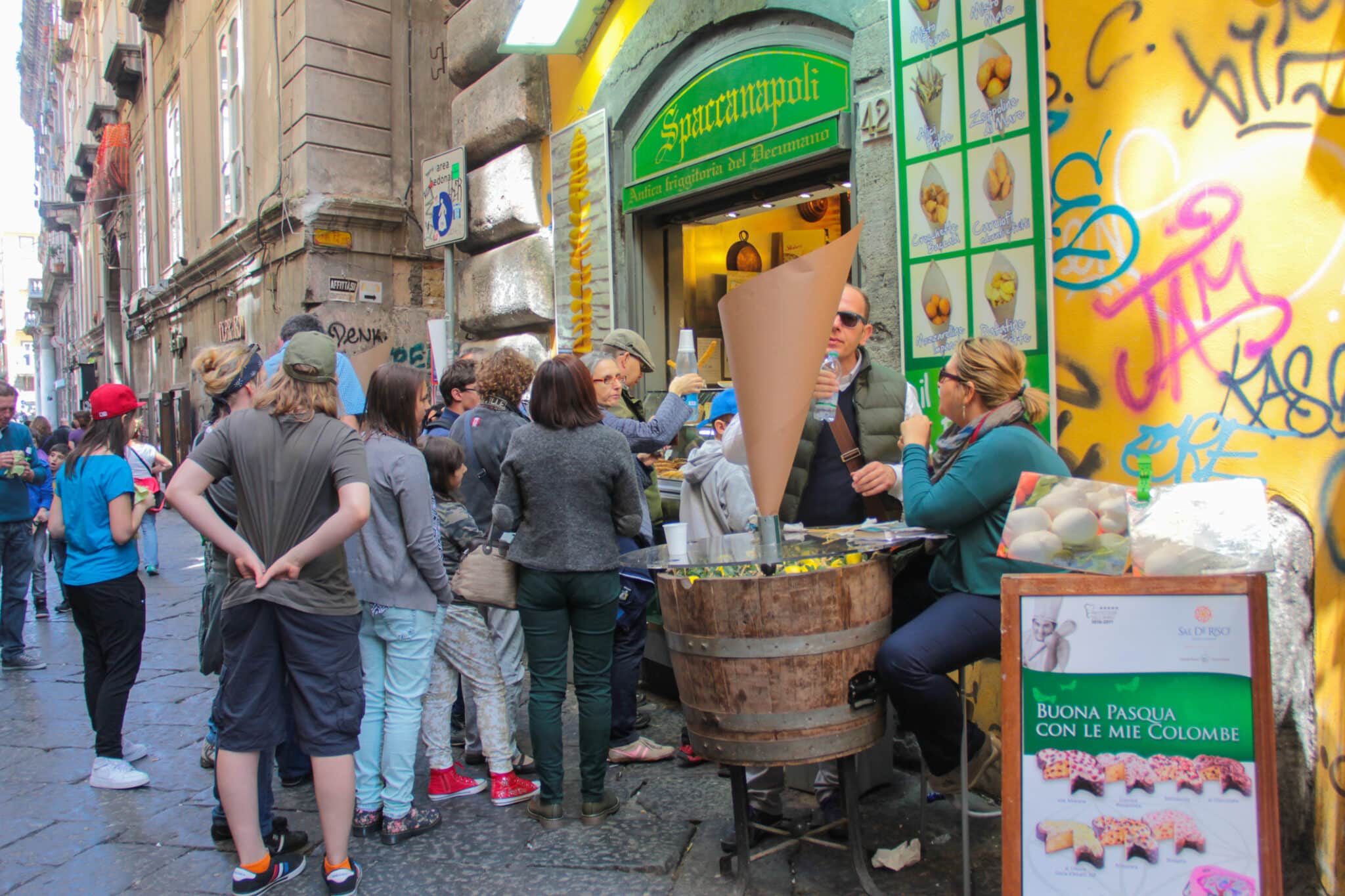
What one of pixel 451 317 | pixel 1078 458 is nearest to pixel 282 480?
pixel 1078 458

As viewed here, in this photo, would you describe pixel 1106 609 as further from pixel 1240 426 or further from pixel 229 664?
pixel 229 664

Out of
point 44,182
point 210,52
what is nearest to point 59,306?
point 44,182

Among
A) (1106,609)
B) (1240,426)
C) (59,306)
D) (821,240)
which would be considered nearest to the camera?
(1106,609)

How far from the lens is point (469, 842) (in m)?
3.33

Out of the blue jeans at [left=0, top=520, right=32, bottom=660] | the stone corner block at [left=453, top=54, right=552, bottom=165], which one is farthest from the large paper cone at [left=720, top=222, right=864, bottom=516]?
the blue jeans at [left=0, top=520, right=32, bottom=660]

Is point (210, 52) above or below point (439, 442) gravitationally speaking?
above

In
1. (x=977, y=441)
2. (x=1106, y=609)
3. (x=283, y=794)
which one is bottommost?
(x=283, y=794)

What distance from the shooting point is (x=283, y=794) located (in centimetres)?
382

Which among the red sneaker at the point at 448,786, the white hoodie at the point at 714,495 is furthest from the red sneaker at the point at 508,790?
the white hoodie at the point at 714,495

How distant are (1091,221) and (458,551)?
8.48 ft

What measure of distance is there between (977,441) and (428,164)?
6.30m

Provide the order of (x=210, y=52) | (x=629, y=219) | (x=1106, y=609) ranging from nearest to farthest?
(x=1106, y=609), (x=629, y=219), (x=210, y=52)

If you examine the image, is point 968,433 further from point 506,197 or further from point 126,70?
point 126,70

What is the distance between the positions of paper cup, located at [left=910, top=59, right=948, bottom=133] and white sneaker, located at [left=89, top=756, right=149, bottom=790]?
13.5ft
